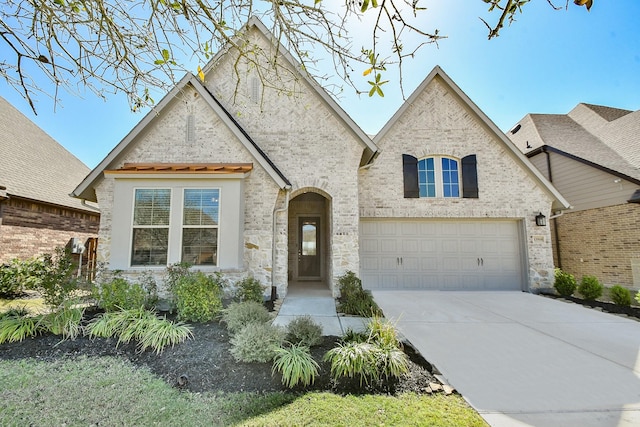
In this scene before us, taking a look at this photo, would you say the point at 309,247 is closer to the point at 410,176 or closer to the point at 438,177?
the point at 410,176

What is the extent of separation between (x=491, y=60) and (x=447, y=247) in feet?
22.3

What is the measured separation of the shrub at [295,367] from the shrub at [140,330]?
5.68ft

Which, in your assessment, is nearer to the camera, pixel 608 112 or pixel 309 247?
pixel 309 247

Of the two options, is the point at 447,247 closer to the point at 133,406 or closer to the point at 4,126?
the point at 133,406

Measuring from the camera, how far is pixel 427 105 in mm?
10406

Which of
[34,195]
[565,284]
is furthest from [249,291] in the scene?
[34,195]

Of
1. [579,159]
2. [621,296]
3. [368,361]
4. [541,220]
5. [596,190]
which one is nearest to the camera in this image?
[368,361]

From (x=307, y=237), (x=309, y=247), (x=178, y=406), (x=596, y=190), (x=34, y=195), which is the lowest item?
(x=178, y=406)

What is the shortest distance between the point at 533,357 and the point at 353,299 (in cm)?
362

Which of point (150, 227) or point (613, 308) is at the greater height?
point (150, 227)

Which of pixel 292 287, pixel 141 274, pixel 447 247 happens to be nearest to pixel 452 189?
pixel 447 247

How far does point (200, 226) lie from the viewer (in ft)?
23.7

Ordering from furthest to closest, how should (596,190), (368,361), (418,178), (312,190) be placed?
1. (596,190)
2. (418,178)
3. (312,190)
4. (368,361)

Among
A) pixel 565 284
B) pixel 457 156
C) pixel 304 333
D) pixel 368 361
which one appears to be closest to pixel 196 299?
pixel 304 333
